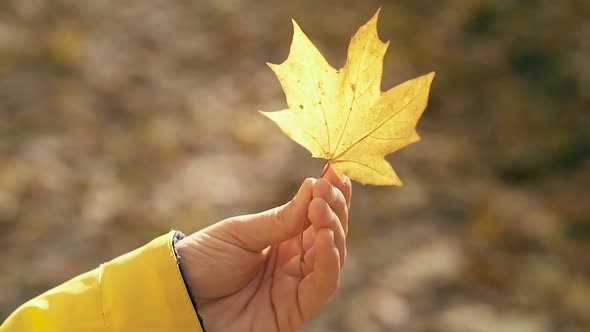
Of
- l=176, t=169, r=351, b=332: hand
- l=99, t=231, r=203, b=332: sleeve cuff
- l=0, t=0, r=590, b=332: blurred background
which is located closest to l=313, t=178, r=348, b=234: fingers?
l=176, t=169, r=351, b=332: hand

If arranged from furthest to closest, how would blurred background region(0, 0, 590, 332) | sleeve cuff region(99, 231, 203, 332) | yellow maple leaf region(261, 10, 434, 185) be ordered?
1. blurred background region(0, 0, 590, 332)
2. sleeve cuff region(99, 231, 203, 332)
3. yellow maple leaf region(261, 10, 434, 185)

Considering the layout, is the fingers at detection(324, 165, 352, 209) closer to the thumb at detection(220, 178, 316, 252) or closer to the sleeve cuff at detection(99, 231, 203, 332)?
the thumb at detection(220, 178, 316, 252)

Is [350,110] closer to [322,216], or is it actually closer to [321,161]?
[322,216]

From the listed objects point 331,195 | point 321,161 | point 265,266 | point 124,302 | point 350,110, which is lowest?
point 124,302

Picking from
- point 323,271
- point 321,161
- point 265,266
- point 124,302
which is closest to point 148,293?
point 124,302

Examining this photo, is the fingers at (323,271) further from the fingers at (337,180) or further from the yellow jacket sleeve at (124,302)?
the yellow jacket sleeve at (124,302)
